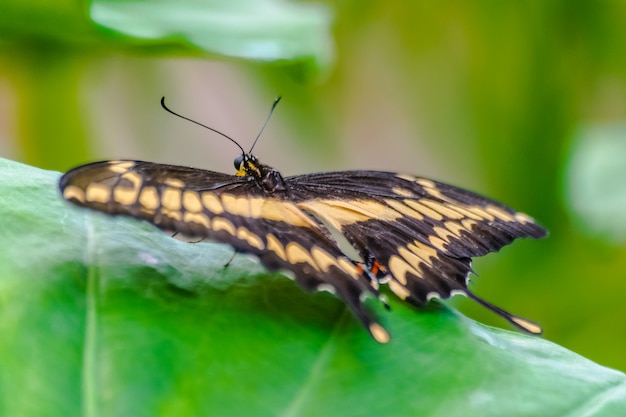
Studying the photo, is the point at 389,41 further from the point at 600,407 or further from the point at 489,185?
the point at 600,407

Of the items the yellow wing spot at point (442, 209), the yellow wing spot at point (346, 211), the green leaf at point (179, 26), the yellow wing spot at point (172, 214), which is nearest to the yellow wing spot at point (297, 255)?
the yellow wing spot at point (172, 214)

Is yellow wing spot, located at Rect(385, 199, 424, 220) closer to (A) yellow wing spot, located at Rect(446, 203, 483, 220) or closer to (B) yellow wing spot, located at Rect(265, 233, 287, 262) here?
(A) yellow wing spot, located at Rect(446, 203, 483, 220)

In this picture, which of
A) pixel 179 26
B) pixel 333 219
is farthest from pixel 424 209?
pixel 179 26

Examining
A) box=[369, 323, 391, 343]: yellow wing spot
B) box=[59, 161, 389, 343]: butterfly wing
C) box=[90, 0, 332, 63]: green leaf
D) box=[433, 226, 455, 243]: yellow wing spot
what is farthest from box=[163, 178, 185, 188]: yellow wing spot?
box=[90, 0, 332, 63]: green leaf

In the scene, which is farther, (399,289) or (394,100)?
(394,100)

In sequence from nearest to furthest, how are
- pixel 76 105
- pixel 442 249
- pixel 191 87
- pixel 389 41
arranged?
pixel 442 249 < pixel 76 105 < pixel 389 41 < pixel 191 87

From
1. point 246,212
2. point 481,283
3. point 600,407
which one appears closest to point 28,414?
point 246,212

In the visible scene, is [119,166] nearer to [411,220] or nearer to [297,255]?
[297,255]
